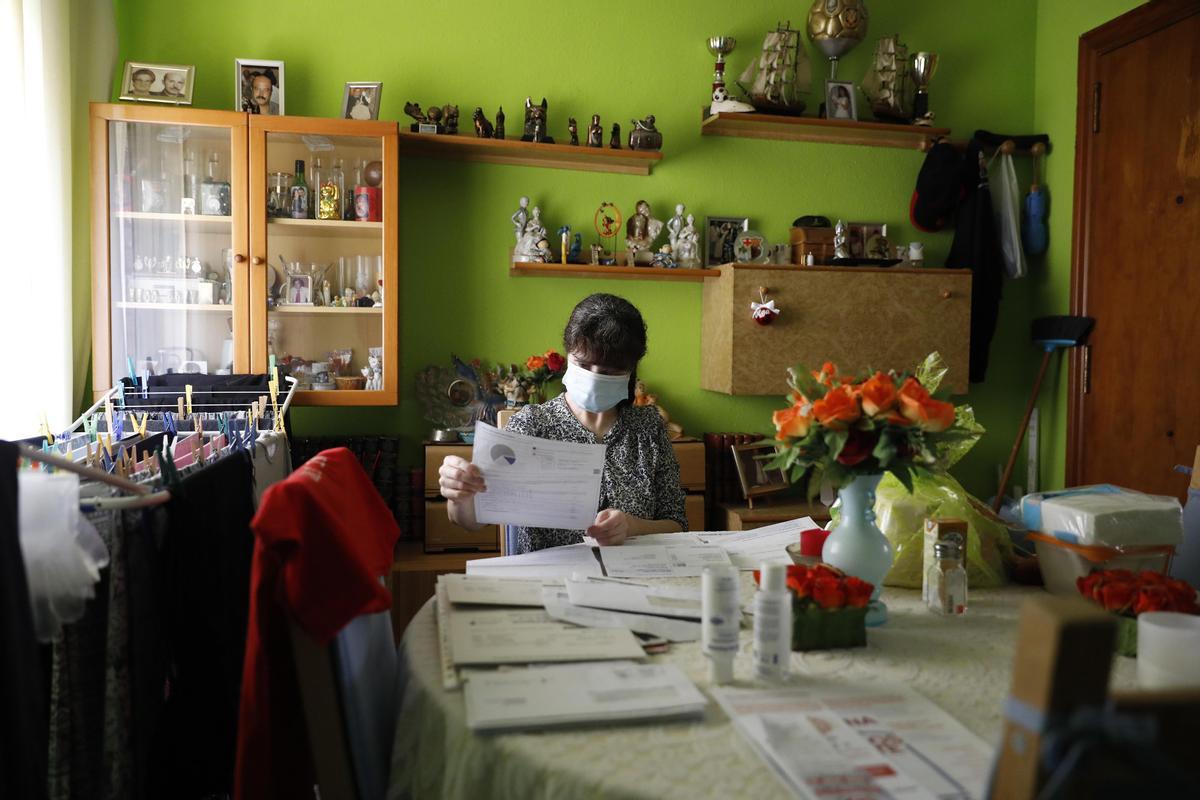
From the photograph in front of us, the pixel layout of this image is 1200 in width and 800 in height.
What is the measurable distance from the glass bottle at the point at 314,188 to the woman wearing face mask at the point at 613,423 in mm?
1223

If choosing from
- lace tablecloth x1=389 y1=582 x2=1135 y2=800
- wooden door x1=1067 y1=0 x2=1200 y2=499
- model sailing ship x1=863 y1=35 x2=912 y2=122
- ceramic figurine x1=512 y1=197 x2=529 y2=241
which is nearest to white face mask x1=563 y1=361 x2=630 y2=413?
lace tablecloth x1=389 y1=582 x2=1135 y2=800

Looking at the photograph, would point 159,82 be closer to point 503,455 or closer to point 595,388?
point 595,388

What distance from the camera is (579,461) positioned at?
161 cm

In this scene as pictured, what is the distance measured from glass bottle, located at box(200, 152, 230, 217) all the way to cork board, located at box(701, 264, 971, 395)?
5.71 feet

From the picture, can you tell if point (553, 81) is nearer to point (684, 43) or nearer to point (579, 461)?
point (684, 43)

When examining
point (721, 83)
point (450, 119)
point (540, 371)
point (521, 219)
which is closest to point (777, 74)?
point (721, 83)

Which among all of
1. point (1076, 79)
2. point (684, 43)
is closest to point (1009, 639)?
point (684, 43)

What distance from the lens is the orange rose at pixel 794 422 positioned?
4.24ft

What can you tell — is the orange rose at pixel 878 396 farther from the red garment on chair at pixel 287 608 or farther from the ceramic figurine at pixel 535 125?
the ceramic figurine at pixel 535 125

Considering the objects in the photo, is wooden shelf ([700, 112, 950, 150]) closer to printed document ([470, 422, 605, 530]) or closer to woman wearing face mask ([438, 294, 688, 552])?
woman wearing face mask ([438, 294, 688, 552])

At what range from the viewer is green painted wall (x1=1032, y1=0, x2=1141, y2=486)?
332 centimetres

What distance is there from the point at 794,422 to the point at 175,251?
2.22m

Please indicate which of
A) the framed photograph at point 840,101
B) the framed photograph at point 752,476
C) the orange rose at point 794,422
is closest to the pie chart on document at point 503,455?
the orange rose at point 794,422

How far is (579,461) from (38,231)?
1.86 m
